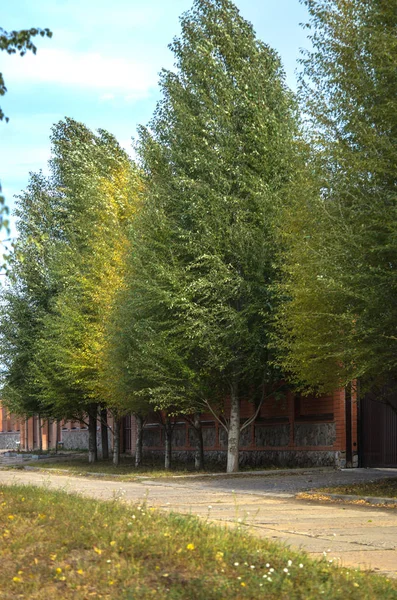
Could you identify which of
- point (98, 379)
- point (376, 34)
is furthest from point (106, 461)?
point (376, 34)

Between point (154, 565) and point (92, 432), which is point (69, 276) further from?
point (154, 565)

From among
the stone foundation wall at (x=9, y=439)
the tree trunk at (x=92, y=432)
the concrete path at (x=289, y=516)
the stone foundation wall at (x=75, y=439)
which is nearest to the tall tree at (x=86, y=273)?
the tree trunk at (x=92, y=432)

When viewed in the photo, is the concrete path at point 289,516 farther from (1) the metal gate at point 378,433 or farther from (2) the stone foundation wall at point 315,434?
(2) the stone foundation wall at point 315,434

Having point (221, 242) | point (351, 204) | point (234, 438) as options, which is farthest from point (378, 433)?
point (351, 204)

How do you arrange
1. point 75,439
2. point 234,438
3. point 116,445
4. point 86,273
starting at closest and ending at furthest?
point 234,438, point 86,273, point 116,445, point 75,439

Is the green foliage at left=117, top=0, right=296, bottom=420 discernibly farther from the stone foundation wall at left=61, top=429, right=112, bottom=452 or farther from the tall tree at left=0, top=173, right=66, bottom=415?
the stone foundation wall at left=61, top=429, right=112, bottom=452

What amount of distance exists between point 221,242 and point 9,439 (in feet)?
200

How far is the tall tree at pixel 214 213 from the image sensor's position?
85.3ft

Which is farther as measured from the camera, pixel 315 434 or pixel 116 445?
pixel 116 445

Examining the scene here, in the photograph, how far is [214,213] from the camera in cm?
2609

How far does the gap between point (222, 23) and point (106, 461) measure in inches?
830

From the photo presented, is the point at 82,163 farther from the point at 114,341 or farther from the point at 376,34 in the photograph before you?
the point at 376,34

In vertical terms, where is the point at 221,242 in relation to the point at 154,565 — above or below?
above

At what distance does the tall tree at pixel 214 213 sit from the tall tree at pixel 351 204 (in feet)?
19.3
